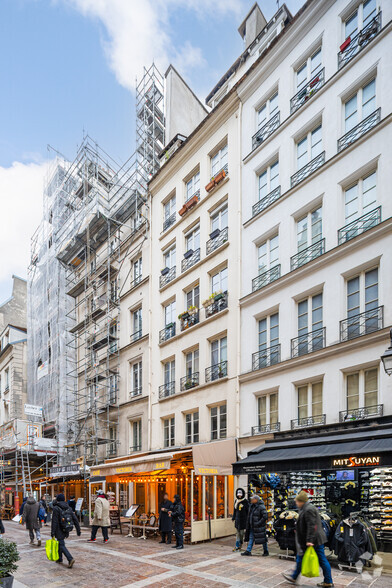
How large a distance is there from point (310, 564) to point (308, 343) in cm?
693

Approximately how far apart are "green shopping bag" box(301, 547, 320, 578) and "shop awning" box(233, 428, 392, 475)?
2.56 m

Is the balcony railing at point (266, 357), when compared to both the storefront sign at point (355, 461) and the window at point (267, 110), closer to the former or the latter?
the storefront sign at point (355, 461)

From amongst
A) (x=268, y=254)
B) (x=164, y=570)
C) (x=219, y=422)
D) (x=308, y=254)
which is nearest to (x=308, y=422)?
(x=219, y=422)

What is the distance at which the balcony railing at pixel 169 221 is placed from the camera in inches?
858

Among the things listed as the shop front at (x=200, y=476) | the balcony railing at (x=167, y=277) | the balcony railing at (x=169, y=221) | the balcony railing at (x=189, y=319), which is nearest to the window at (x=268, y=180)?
the balcony railing at (x=189, y=319)

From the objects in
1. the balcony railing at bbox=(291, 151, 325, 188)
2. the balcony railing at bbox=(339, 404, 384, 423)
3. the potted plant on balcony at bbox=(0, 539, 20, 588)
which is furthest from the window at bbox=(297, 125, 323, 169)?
the potted plant on balcony at bbox=(0, 539, 20, 588)

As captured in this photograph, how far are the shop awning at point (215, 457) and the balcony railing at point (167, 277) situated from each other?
8153 mm

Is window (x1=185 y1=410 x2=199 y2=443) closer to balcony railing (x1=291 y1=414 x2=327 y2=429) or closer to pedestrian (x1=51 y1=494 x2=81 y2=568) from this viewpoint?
balcony railing (x1=291 y1=414 x2=327 y2=429)

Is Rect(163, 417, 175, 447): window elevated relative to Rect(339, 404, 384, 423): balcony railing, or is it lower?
lower

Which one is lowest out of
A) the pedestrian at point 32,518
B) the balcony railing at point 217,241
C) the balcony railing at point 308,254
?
the pedestrian at point 32,518

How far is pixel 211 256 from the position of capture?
60.5 feet

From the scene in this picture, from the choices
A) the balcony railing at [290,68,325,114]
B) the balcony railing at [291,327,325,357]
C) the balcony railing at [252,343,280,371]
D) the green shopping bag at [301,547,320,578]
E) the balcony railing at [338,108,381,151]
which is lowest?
the green shopping bag at [301,547,320,578]

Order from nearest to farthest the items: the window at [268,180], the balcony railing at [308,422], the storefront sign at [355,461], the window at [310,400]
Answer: the storefront sign at [355,461]
the balcony railing at [308,422]
the window at [310,400]
the window at [268,180]

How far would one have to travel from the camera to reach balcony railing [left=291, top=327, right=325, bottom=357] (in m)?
13.1
